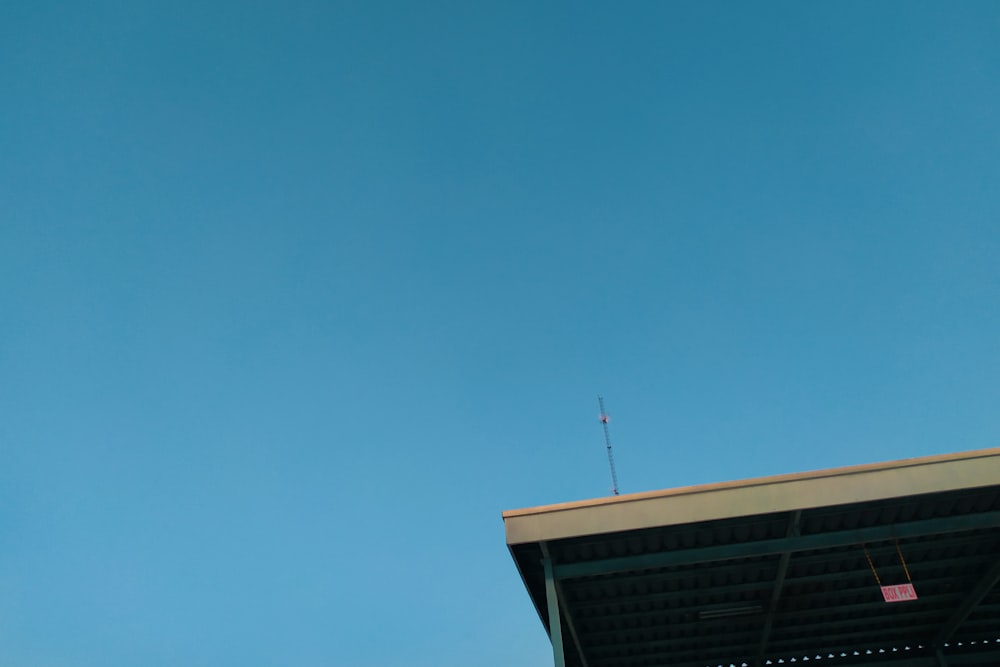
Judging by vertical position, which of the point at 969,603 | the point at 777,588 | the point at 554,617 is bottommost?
the point at 554,617

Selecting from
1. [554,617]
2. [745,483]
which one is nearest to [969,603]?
[745,483]

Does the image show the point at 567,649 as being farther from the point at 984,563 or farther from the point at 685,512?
the point at 984,563

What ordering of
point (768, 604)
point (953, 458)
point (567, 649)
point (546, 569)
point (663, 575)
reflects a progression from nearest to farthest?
point (953, 458) → point (546, 569) → point (663, 575) → point (768, 604) → point (567, 649)

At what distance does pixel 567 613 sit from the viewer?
14062 mm

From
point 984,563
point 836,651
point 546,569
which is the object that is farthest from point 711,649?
point 546,569

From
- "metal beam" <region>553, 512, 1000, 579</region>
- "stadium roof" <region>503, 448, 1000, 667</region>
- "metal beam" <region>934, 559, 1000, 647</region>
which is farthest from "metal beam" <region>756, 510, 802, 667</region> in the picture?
"metal beam" <region>934, 559, 1000, 647</region>

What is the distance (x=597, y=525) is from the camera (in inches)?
449

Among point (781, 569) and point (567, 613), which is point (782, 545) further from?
point (567, 613)

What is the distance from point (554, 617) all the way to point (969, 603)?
10123mm

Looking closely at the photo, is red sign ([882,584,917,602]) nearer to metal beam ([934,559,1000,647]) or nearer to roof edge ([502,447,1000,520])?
roof edge ([502,447,1000,520])

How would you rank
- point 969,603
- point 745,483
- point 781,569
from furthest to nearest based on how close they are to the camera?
point 969,603
point 781,569
point 745,483

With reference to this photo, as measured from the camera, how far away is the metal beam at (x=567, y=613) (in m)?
12.0

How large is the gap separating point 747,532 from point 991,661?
33.4ft

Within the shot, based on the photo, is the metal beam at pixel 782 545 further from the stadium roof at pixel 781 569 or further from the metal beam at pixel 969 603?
the metal beam at pixel 969 603
